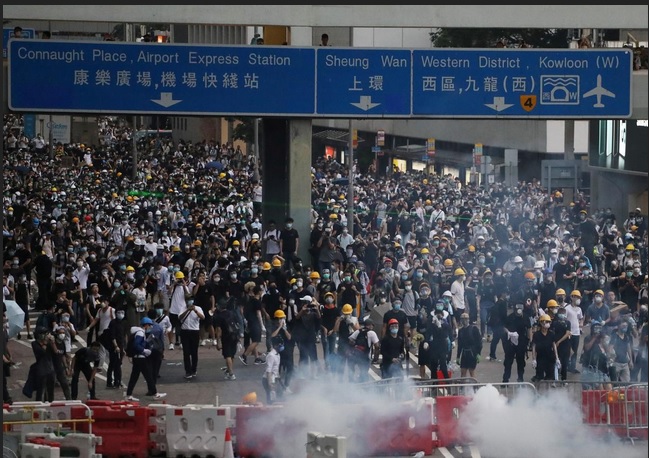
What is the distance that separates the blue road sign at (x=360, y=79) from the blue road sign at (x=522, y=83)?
317mm

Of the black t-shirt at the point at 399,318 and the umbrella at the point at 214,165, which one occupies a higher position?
the umbrella at the point at 214,165

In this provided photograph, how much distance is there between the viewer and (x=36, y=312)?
2586 centimetres

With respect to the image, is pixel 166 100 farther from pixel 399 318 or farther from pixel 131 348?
pixel 399 318

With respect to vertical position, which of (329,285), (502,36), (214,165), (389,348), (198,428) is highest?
(502,36)

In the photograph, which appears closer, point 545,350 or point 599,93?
point 545,350

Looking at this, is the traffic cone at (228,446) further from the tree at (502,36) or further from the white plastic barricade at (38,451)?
the tree at (502,36)

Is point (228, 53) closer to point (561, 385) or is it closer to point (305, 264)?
point (305, 264)

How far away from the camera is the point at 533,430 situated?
1502 cm

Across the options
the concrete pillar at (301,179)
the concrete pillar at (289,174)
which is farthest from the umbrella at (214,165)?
the concrete pillar at (301,179)

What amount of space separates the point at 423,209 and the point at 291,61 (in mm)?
11082

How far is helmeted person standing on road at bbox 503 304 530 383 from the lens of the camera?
18.7 metres

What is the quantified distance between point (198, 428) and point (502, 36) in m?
45.3

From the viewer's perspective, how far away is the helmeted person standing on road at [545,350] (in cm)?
1820

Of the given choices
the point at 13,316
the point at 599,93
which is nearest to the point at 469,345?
the point at 13,316
